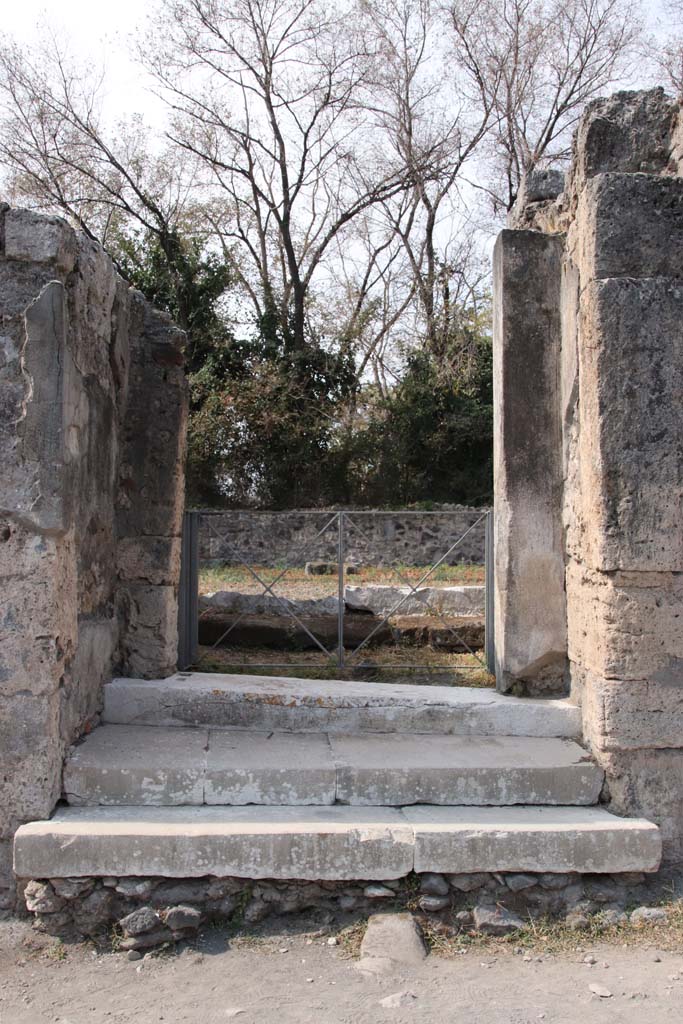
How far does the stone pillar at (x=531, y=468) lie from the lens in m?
4.82

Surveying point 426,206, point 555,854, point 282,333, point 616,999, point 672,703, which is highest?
point 426,206

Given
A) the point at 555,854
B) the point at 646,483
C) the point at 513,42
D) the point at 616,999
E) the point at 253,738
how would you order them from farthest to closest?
the point at 513,42 → the point at 253,738 → the point at 646,483 → the point at 555,854 → the point at 616,999

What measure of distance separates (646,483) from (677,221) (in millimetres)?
1363

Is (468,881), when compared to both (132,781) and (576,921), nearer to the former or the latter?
(576,921)

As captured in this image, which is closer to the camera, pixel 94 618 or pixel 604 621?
pixel 604 621

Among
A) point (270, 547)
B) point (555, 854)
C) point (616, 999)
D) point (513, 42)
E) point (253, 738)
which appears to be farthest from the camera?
point (513, 42)

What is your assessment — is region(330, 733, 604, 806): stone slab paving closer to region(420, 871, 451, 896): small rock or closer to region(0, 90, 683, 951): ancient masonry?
region(0, 90, 683, 951): ancient masonry

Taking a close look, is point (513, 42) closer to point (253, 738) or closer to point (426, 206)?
point (426, 206)

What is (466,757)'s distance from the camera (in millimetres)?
4312

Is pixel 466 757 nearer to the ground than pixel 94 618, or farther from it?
nearer to the ground

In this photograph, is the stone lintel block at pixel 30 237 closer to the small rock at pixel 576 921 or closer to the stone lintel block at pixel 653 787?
the stone lintel block at pixel 653 787

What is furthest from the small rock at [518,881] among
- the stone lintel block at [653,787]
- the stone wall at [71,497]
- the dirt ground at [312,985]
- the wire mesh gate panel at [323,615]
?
the stone wall at [71,497]

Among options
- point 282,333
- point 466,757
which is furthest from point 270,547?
point 466,757

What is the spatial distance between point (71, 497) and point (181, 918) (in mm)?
2012
